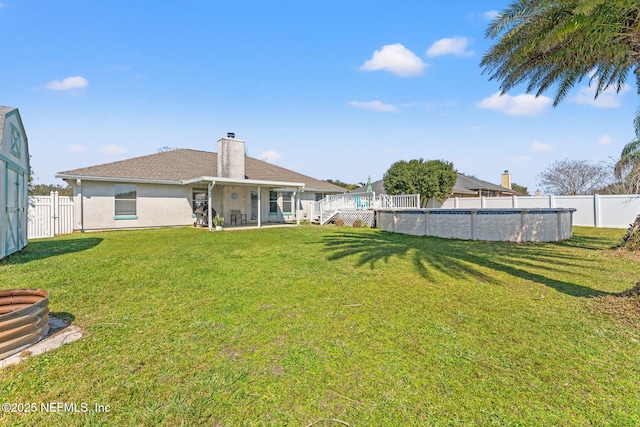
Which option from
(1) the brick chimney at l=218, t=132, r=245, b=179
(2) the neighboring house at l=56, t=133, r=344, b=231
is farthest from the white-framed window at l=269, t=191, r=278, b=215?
(1) the brick chimney at l=218, t=132, r=245, b=179

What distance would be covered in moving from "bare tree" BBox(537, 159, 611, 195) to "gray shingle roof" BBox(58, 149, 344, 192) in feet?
79.5

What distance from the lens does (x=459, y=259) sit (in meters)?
7.88

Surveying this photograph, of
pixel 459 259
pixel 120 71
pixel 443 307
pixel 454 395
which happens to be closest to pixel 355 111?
pixel 120 71

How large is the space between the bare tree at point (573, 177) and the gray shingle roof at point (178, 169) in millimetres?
24243

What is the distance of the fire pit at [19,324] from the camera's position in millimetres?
2922

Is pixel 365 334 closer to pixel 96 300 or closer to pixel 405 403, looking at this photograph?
pixel 405 403

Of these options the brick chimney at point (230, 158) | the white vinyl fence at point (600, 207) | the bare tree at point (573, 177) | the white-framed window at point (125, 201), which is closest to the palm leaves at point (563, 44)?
the white vinyl fence at point (600, 207)

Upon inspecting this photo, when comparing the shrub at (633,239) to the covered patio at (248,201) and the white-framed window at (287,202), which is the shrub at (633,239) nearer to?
the covered patio at (248,201)

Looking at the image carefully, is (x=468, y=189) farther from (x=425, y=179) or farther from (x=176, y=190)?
(x=176, y=190)

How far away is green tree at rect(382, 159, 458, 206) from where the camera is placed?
76.5 feet

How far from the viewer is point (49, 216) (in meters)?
13.2

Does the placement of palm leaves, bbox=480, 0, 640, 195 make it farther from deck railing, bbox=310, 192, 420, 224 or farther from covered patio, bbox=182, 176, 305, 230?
covered patio, bbox=182, 176, 305, 230

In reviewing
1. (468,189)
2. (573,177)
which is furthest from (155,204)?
(573,177)

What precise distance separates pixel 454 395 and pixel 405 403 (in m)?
0.41
